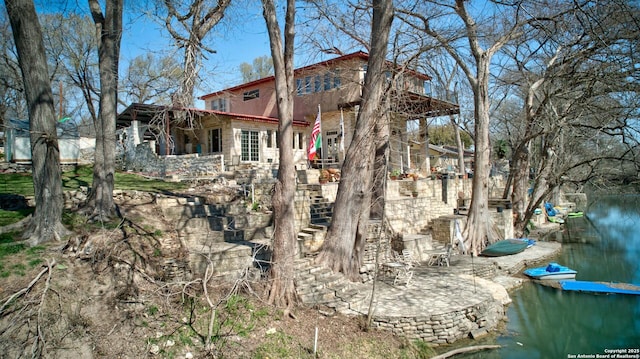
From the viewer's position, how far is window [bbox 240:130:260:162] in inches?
→ 808

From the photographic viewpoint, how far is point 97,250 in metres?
7.66

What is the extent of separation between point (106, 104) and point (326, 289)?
7.21 metres

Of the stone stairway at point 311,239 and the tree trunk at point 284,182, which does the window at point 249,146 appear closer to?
the stone stairway at point 311,239

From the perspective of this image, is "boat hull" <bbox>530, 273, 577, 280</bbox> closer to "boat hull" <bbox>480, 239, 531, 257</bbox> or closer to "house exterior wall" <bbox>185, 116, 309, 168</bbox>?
"boat hull" <bbox>480, 239, 531, 257</bbox>

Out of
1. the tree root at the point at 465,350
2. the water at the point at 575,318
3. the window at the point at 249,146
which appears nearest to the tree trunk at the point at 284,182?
the tree root at the point at 465,350

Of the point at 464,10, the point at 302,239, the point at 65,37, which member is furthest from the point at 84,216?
the point at 65,37

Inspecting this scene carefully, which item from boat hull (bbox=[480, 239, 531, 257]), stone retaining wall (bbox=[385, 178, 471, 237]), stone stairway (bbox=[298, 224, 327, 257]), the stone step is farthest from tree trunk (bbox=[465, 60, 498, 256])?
the stone step

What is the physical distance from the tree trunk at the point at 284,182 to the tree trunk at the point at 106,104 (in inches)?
167

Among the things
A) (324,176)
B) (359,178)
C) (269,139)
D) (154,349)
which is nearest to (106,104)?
(154,349)

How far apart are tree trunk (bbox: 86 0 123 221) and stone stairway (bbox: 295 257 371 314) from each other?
16.5 ft

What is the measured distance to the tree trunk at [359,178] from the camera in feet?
32.5

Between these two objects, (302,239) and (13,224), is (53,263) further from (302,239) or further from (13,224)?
(302,239)

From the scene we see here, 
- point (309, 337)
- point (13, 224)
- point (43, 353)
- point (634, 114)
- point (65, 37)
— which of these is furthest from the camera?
point (65, 37)

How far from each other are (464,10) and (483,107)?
3.80 m
